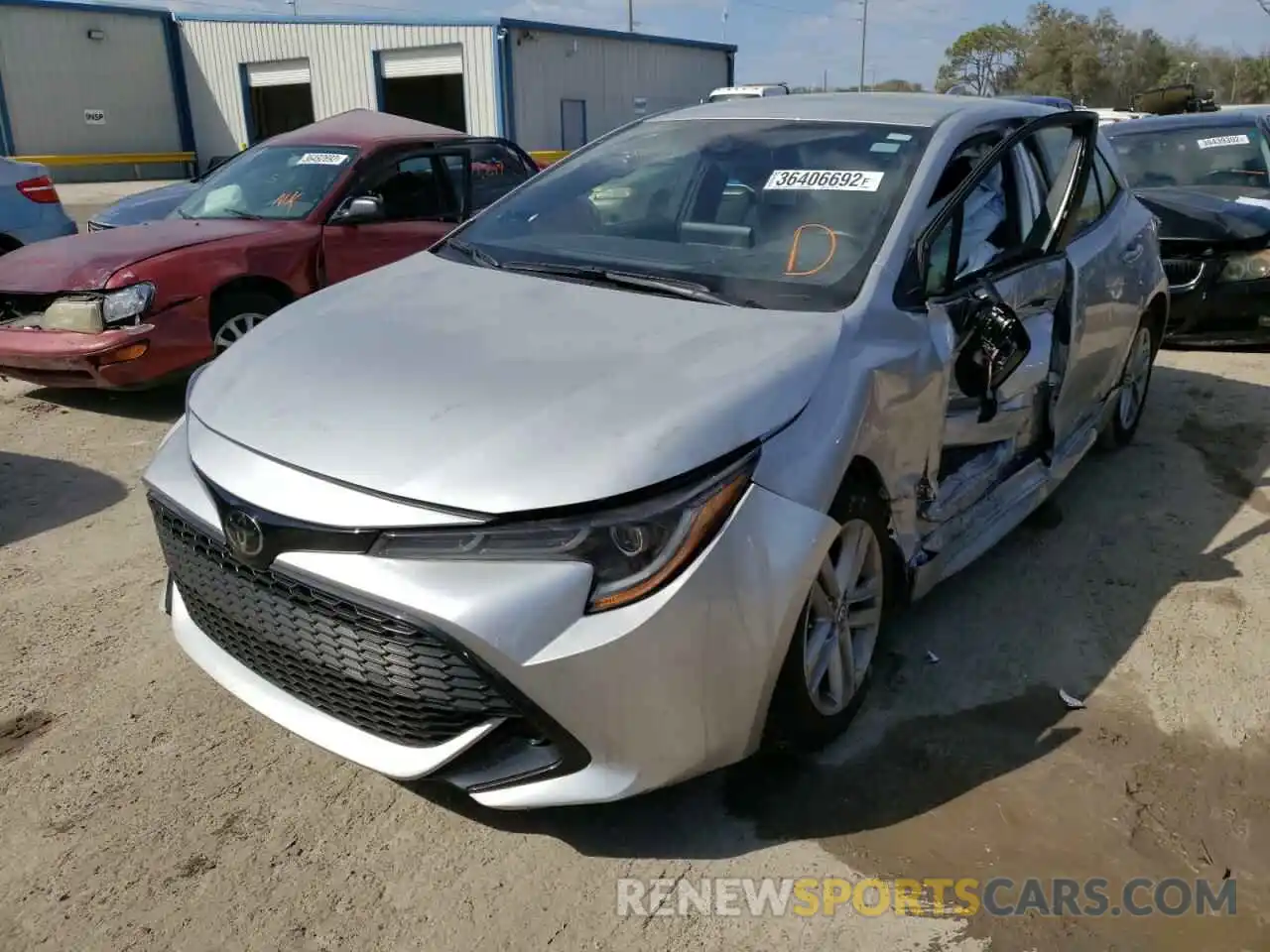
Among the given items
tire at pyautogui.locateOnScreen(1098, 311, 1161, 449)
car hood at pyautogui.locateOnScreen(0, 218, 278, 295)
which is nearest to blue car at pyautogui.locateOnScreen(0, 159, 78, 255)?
car hood at pyautogui.locateOnScreen(0, 218, 278, 295)

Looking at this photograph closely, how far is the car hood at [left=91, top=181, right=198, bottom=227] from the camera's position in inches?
324

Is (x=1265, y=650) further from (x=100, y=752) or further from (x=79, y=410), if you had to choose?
(x=79, y=410)

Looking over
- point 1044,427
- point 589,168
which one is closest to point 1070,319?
point 1044,427

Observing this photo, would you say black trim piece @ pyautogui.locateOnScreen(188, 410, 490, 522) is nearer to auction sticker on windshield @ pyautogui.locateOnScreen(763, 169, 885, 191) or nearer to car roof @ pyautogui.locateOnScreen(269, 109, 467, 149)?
auction sticker on windshield @ pyautogui.locateOnScreen(763, 169, 885, 191)

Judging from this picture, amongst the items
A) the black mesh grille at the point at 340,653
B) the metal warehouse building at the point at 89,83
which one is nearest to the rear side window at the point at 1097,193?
the black mesh grille at the point at 340,653

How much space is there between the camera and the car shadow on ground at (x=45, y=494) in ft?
14.1

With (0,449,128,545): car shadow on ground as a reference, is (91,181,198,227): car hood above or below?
above

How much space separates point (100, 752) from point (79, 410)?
3.60 m

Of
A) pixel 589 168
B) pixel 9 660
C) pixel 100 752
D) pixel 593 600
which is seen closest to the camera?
pixel 593 600

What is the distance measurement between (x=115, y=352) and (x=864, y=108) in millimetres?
3785

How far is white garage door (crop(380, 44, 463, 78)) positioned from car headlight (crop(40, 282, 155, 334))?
75.7ft

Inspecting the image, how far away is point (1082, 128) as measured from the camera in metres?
4.00

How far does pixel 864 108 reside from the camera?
359cm

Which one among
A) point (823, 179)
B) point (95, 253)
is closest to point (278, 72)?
point (95, 253)
